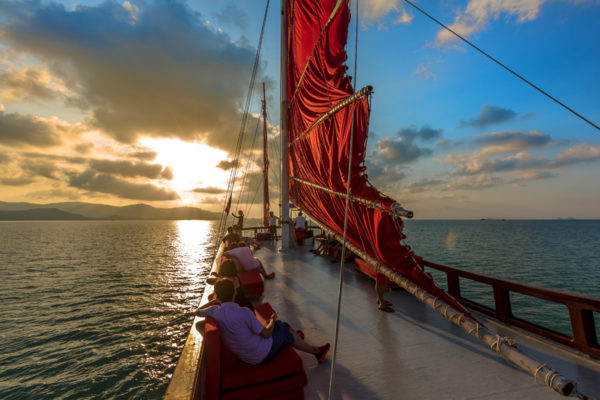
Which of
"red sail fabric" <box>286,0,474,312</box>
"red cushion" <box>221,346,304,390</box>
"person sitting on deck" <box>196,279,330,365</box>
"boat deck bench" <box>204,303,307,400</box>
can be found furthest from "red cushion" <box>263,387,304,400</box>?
"red sail fabric" <box>286,0,474,312</box>

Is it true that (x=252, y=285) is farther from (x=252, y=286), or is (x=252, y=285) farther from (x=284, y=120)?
(x=284, y=120)

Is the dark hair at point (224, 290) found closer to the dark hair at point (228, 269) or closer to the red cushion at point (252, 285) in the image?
the dark hair at point (228, 269)

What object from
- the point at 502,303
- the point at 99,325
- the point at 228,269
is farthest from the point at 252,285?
the point at 99,325

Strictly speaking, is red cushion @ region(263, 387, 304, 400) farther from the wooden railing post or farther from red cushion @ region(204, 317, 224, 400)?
the wooden railing post

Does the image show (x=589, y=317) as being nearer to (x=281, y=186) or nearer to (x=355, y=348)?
(x=355, y=348)

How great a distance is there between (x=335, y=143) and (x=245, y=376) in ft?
12.7

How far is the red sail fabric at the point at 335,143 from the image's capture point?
11.1 ft

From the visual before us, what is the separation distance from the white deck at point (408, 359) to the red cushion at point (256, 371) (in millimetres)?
396

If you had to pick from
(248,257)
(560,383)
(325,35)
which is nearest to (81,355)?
(248,257)

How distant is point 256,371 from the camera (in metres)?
2.42

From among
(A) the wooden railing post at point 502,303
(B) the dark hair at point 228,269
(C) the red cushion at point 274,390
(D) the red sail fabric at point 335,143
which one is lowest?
(C) the red cushion at point 274,390

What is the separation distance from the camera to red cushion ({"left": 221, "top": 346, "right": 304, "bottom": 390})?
2336mm

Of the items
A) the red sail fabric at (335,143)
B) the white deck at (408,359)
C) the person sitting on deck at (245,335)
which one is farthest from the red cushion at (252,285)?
the person sitting on deck at (245,335)

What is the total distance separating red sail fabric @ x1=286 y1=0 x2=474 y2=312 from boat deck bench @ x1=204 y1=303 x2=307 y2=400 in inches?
74.0
